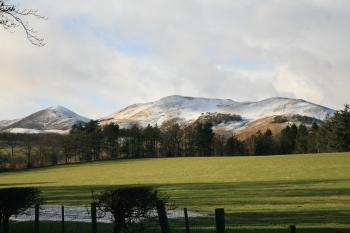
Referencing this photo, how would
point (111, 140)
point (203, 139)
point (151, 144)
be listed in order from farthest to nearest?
point (111, 140) → point (151, 144) → point (203, 139)

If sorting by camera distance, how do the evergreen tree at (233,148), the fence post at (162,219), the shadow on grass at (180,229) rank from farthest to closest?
the evergreen tree at (233,148) < the shadow on grass at (180,229) < the fence post at (162,219)

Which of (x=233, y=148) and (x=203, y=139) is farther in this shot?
(x=203, y=139)

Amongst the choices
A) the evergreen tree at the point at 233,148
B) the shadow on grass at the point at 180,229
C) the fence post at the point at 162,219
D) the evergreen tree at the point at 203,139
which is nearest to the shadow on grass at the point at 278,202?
the shadow on grass at the point at 180,229

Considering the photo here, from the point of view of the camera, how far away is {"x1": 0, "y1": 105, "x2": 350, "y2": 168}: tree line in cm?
14275

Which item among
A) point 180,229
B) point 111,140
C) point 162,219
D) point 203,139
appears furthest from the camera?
point 111,140

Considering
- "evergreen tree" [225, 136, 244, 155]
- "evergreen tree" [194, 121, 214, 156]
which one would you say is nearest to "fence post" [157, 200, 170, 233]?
"evergreen tree" [225, 136, 244, 155]

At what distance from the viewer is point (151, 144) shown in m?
161

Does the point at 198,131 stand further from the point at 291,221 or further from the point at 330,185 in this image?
the point at 291,221

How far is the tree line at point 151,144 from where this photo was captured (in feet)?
468

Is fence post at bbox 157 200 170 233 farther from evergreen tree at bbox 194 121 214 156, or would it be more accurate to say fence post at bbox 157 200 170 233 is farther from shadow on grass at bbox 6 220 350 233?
evergreen tree at bbox 194 121 214 156

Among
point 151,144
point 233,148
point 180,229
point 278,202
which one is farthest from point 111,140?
point 180,229

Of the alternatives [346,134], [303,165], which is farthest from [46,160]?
[303,165]

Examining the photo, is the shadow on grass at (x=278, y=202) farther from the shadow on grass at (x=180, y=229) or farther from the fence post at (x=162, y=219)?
the fence post at (x=162, y=219)

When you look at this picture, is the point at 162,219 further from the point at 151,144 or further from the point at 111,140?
the point at 111,140
